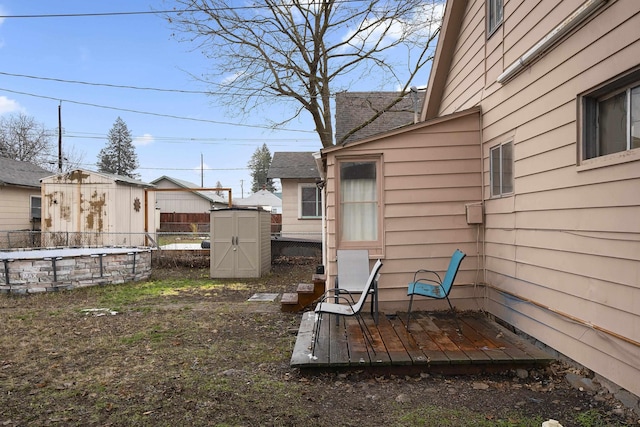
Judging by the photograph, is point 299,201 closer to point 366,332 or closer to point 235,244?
point 235,244

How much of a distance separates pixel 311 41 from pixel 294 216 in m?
6.24

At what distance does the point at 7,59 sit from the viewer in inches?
589

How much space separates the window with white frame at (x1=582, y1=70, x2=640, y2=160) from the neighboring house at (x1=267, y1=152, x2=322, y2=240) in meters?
12.6

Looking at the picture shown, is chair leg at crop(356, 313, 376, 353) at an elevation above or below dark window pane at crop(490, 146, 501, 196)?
below

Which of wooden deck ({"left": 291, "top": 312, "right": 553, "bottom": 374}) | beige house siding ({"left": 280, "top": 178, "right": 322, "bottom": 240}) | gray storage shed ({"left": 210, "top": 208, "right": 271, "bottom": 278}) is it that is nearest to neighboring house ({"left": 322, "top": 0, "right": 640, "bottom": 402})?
wooden deck ({"left": 291, "top": 312, "right": 553, "bottom": 374})

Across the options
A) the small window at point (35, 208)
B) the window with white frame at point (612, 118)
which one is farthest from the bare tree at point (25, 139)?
the window with white frame at point (612, 118)

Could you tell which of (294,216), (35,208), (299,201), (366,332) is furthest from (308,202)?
(35,208)

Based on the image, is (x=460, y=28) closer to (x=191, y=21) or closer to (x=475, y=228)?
(x=475, y=228)

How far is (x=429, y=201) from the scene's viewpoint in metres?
5.51

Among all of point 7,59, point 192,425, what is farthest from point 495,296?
point 7,59

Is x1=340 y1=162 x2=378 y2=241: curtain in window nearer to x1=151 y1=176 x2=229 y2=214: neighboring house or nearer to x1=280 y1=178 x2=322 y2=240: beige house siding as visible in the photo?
x1=280 y1=178 x2=322 y2=240: beige house siding

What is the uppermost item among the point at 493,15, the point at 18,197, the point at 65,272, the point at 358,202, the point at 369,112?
the point at 369,112

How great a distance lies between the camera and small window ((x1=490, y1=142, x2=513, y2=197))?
4695 mm

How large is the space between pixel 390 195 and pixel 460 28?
2.93 metres
